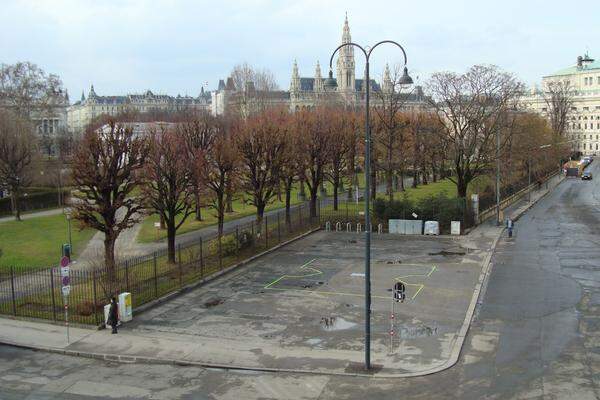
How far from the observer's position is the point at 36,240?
4088cm

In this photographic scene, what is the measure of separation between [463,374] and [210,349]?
8.31 m

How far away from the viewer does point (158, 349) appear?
19.8 metres

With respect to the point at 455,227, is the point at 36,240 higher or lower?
higher

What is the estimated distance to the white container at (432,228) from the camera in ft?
143

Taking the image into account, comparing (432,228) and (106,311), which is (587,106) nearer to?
(432,228)

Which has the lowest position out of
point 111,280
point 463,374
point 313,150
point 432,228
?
point 432,228

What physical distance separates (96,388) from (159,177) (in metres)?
17.3

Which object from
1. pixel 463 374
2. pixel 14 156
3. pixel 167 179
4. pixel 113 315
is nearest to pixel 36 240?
pixel 167 179

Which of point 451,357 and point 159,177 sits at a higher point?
point 159,177

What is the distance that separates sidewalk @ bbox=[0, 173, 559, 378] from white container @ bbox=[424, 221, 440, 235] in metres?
20.1

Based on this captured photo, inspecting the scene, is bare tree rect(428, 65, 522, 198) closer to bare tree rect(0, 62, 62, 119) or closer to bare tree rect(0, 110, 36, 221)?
bare tree rect(0, 110, 36, 221)

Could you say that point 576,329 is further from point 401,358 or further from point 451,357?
point 401,358

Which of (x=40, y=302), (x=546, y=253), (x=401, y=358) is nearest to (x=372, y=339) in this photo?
(x=401, y=358)

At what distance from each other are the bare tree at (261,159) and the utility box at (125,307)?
16.5 metres
